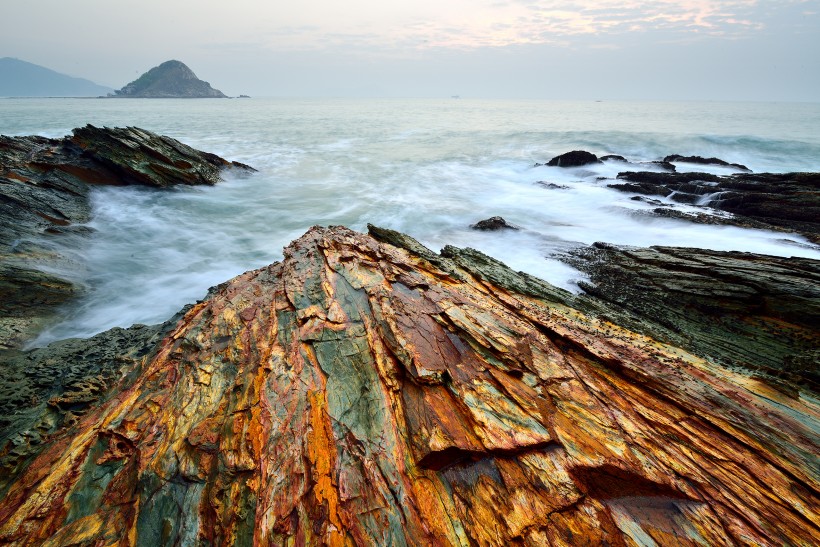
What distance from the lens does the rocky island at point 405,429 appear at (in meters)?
3.38

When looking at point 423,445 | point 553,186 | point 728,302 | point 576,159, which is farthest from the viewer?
point 576,159

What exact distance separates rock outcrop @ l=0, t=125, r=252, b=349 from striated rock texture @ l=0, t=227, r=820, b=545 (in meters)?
5.76

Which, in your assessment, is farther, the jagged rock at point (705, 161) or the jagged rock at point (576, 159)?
the jagged rock at point (576, 159)

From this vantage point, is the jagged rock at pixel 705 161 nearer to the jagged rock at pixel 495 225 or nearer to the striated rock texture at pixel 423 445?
the jagged rock at pixel 495 225

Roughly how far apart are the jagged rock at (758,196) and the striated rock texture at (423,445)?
1403 centimetres

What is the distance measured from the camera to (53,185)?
15.6m

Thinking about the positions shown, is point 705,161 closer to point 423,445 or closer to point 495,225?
point 495,225

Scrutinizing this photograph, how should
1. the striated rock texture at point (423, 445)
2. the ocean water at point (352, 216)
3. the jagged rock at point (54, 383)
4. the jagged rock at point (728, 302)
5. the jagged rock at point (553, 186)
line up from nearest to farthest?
1. the striated rock texture at point (423, 445)
2. the jagged rock at point (54, 383)
3. the jagged rock at point (728, 302)
4. the ocean water at point (352, 216)
5. the jagged rock at point (553, 186)

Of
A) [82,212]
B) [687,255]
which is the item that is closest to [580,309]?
[687,255]

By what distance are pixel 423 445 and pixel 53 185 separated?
20.5 m

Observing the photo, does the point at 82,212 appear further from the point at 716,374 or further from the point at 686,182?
the point at 686,182

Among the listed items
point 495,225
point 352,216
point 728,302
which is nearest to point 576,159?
point 495,225

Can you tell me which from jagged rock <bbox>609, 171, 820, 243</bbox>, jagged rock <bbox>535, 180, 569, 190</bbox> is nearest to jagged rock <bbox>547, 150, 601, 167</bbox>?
jagged rock <bbox>535, 180, 569, 190</bbox>

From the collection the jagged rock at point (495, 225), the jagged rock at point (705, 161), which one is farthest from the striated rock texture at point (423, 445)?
the jagged rock at point (705, 161)
